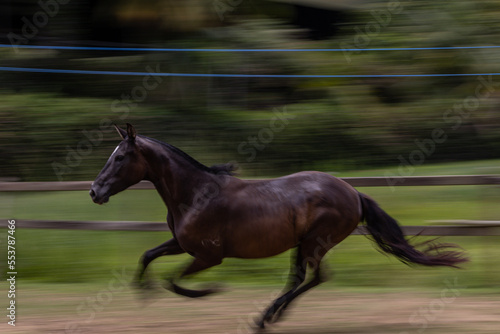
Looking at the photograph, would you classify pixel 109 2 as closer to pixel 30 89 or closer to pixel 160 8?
pixel 160 8

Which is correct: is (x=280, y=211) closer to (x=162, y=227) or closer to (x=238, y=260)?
(x=162, y=227)

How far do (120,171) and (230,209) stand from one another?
786mm

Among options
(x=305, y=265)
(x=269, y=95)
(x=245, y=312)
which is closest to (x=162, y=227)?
(x=245, y=312)

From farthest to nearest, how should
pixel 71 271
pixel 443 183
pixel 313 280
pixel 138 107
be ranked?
pixel 138 107
pixel 71 271
pixel 443 183
pixel 313 280

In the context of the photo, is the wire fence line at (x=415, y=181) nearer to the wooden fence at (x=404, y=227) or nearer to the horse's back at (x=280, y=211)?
the wooden fence at (x=404, y=227)

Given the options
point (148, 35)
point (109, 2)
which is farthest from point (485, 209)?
point (109, 2)

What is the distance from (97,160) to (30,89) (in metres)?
1.91

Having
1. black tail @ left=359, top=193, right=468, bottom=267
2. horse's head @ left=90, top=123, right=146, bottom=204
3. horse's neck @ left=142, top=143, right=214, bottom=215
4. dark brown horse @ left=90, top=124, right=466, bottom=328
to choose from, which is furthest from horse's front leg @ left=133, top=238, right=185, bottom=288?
black tail @ left=359, top=193, right=468, bottom=267

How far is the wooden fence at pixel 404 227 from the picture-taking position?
245 inches

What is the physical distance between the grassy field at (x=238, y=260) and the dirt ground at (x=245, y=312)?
447mm

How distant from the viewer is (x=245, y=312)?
549 centimetres

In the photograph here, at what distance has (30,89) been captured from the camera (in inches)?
428

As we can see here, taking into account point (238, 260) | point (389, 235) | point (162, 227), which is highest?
point (389, 235)

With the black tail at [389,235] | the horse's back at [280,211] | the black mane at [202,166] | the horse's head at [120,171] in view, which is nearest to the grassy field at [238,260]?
the black tail at [389,235]
